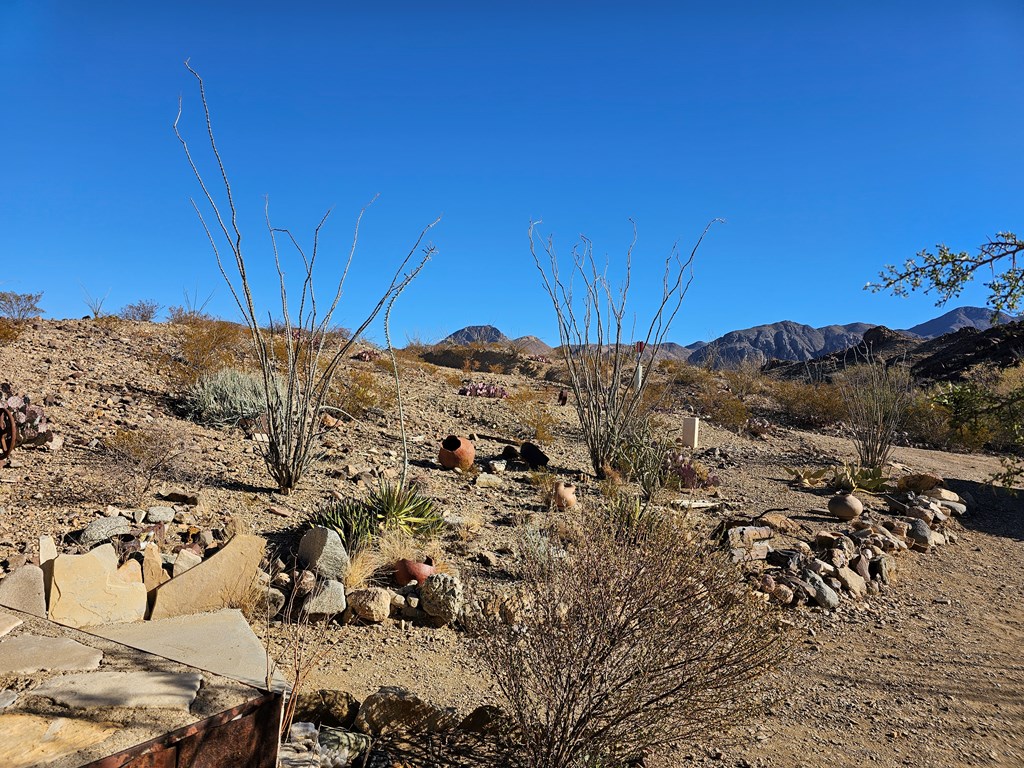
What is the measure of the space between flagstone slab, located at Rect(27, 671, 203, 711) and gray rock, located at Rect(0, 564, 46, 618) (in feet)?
5.13

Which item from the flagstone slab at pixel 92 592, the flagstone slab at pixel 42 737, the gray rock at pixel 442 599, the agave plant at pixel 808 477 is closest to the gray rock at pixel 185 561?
the flagstone slab at pixel 92 592

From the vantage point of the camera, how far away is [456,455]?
8.30 metres

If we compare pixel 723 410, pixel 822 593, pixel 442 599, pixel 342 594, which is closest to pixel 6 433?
pixel 342 594

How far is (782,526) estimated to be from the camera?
7148 millimetres

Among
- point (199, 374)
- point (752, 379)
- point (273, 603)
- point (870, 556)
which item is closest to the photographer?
point (273, 603)

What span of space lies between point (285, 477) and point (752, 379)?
1795cm

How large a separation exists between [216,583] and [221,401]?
548 cm

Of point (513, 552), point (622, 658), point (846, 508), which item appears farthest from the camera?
point (846, 508)

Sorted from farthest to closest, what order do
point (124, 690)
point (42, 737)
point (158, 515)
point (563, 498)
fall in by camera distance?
point (563, 498) < point (158, 515) < point (124, 690) < point (42, 737)

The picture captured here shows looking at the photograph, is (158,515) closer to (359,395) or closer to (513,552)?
(513,552)

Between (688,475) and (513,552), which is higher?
(688,475)

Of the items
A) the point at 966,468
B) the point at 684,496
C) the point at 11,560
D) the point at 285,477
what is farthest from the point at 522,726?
the point at 966,468

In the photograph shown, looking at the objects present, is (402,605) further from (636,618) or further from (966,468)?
(966,468)

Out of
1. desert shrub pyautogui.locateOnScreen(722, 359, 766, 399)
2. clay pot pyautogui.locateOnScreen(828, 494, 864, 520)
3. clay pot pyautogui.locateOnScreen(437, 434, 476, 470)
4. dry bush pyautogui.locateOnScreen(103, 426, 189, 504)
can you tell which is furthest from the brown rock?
desert shrub pyautogui.locateOnScreen(722, 359, 766, 399)
